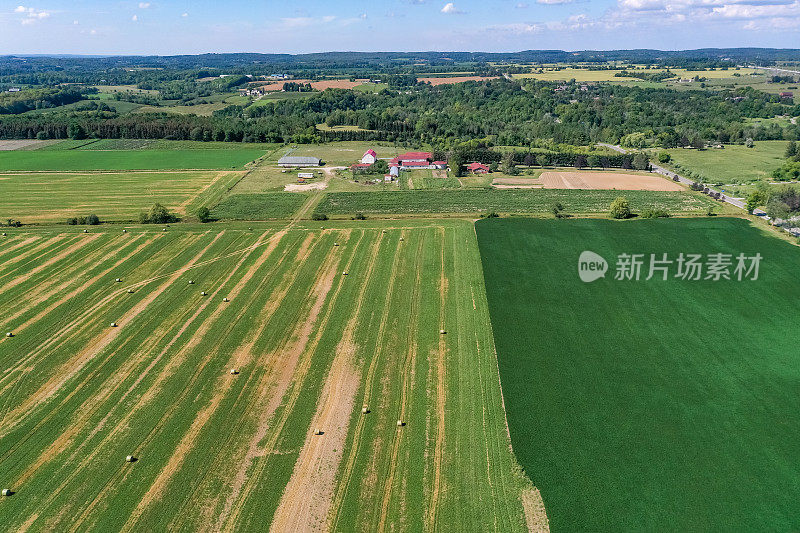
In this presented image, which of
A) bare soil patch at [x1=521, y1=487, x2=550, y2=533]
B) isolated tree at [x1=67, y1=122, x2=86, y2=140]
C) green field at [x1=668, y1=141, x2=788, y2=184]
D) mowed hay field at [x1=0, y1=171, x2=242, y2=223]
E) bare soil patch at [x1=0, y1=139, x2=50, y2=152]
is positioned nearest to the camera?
bare soil patch at [x1=521, y1=487, x2=550, y2=533]

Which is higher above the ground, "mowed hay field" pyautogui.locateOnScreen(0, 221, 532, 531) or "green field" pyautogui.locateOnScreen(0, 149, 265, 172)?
"green field" pyautogui.locateOnScreen(0, 149, 265, 172)

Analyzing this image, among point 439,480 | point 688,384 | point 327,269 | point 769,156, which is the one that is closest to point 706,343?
point 688,384

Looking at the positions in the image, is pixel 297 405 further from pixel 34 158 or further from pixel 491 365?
pixel 34 158

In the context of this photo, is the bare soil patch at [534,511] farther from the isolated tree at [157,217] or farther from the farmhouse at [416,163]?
the farmhouse at [416,163]

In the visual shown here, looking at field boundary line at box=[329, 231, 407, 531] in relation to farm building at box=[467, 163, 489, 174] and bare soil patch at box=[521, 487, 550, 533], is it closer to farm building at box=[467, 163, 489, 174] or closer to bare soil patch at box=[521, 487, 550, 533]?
bare soil patch at box=[521, 487, 550, 533]

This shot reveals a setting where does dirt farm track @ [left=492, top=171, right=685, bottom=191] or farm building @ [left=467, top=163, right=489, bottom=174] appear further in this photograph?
farm building @ [left=467, top=163, right=489, bottom=174]

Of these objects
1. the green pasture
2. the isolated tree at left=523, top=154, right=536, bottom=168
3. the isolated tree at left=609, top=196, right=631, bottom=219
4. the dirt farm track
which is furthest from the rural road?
the green pasture
